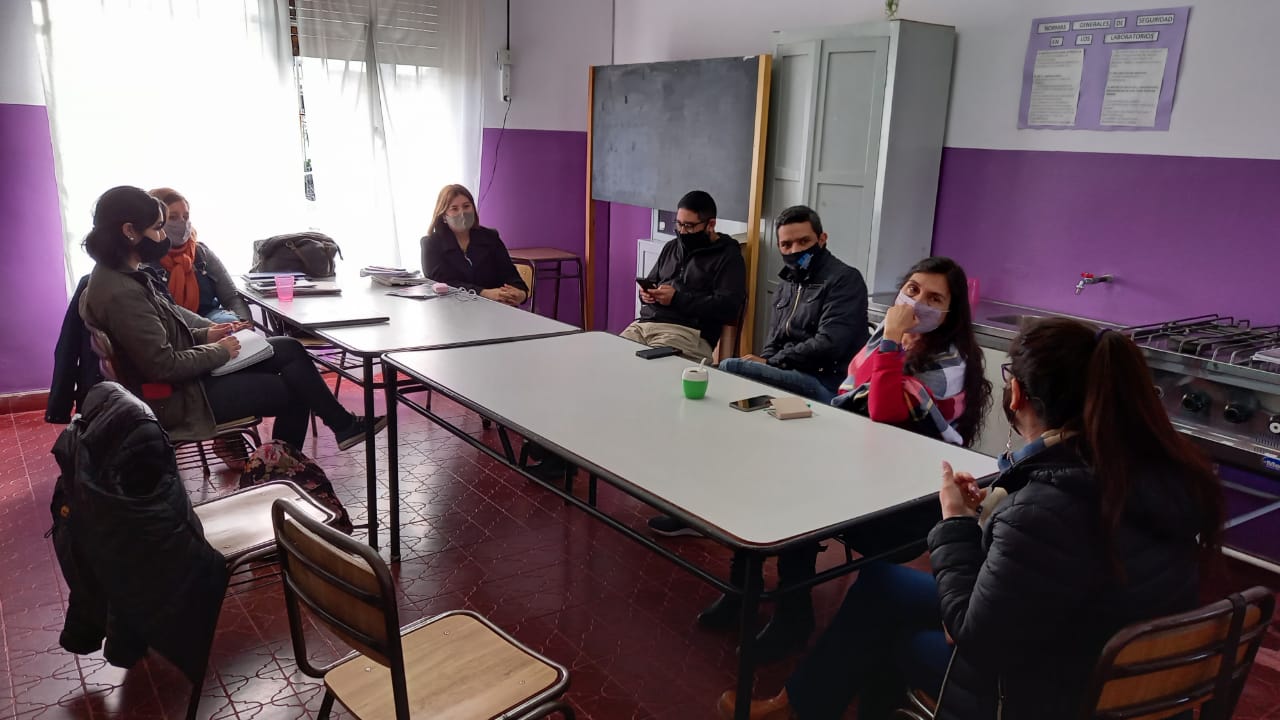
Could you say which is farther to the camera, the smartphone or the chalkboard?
the chalkboard

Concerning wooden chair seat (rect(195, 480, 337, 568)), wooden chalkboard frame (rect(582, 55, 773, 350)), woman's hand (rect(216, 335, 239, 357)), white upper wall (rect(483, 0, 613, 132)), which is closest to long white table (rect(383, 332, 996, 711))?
wooden chair seat (rect(195, 480, 337, 568))

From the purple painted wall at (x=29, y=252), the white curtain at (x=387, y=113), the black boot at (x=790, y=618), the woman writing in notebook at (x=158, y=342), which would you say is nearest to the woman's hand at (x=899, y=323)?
the black boot at (x=790, y=618)

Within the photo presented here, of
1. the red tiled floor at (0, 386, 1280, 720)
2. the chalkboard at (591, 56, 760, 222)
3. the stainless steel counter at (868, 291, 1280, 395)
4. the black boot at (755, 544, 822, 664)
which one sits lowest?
the red tiled floor at (0, 386, 1280, 720)

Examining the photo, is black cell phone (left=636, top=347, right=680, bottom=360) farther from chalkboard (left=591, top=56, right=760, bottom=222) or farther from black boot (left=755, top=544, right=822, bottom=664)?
chalkboard (left=591, top=56, right=760, bottom=222)

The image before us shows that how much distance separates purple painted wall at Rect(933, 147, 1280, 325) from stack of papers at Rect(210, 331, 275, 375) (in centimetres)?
309

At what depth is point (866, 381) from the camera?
9.00ft

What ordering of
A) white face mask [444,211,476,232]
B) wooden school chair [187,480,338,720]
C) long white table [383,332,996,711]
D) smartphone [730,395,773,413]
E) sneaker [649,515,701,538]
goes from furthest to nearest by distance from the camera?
white face mask [444,211,476,232], sneaker [649,515,701,538], smartphone [730,395,773,413], wooden school chair [187,480,338,720], long white table [383,332,996,711]

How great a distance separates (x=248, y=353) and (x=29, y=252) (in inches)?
83.6

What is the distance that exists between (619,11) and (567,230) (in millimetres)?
1586

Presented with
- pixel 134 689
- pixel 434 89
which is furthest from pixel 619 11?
pixel 134 689

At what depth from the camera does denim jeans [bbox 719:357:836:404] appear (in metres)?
3.26

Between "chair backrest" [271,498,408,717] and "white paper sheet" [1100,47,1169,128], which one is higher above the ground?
"white paper sheet" [1100,47,1169,128]

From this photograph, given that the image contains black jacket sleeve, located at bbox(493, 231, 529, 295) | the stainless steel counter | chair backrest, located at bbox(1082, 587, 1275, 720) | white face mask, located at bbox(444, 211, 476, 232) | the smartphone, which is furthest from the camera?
black jacket sleeve, located at bbox(493, 231, 529, 295)

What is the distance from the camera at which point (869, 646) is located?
1916 millimetres
